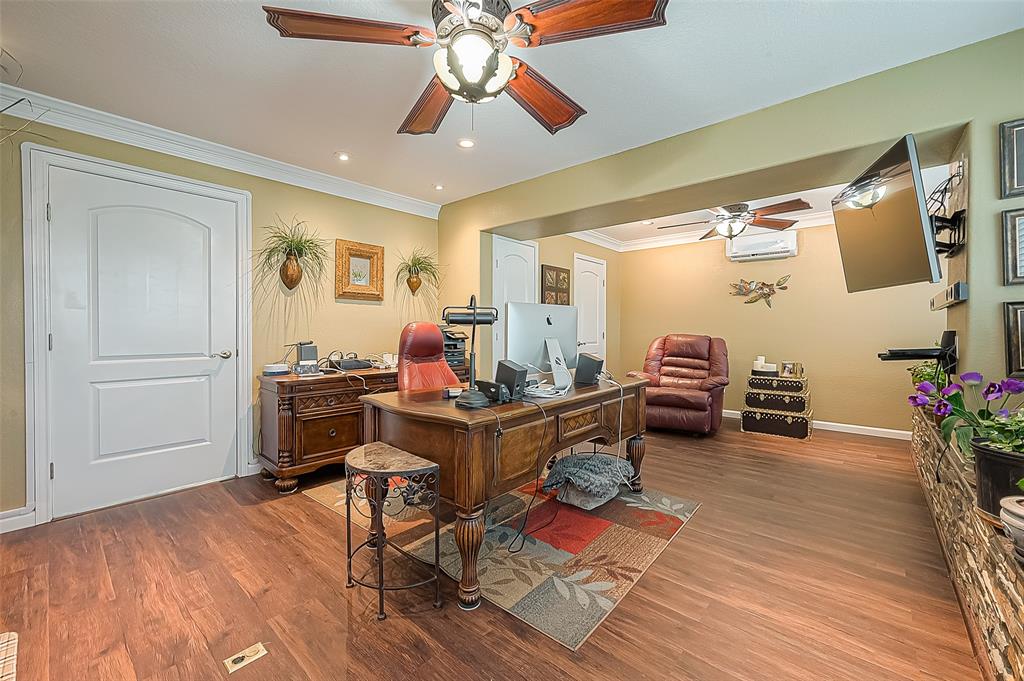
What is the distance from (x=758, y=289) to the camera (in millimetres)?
5535

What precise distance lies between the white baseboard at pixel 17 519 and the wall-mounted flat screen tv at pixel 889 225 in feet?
16.4

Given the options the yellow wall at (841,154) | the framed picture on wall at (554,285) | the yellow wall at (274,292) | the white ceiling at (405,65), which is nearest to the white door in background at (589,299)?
the framed picture on wall at (554,285)

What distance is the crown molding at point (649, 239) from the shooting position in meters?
5.12

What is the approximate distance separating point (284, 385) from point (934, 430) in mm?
4158

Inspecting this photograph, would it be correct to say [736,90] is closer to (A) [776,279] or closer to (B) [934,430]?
(B) [934,430]

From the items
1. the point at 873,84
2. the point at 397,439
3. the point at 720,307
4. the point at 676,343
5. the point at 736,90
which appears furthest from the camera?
the point at 720,307

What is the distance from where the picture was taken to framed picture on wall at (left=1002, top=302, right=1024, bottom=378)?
5.94 ft

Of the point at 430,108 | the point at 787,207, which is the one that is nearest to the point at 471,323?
the point at 430,108

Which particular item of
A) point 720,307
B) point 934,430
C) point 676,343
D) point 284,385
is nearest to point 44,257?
point 284,385

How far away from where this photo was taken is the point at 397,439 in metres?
2.08

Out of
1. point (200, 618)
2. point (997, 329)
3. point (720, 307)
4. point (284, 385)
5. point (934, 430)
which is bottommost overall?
point (200, 618)

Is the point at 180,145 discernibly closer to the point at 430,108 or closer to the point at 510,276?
the point at 430,108

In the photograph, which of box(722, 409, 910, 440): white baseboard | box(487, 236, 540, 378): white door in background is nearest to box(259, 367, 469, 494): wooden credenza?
box(487, 236, 540, 378): white door in background

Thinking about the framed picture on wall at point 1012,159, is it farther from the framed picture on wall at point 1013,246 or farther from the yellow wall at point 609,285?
the yellow wall at point 609,285
